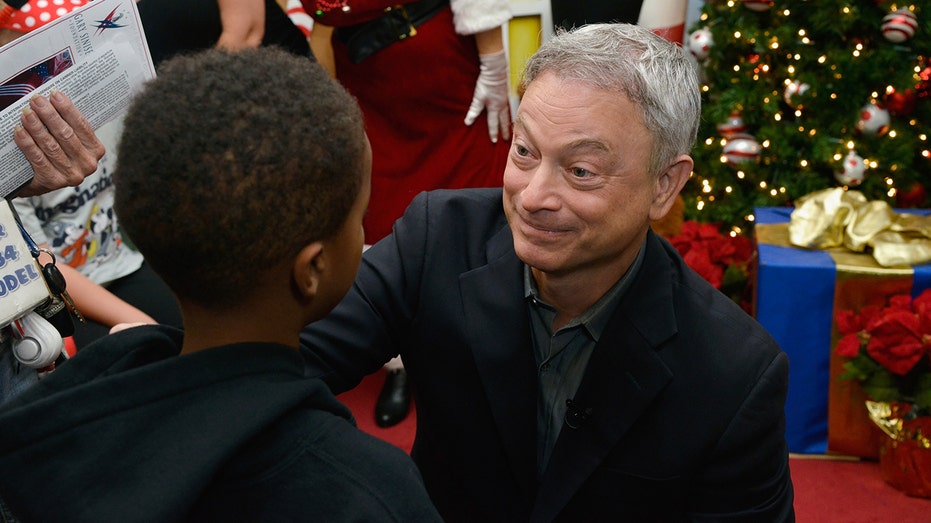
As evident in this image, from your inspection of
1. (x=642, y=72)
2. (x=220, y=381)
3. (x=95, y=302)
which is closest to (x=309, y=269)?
(x=220, y=381)

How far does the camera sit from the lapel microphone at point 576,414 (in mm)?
1347

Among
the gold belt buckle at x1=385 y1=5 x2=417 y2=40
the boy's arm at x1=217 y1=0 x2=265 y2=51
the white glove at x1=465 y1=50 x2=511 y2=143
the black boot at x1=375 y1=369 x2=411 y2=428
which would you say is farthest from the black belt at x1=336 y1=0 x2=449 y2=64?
the black boot at x1=375 y1=369 x2=411 y2=428

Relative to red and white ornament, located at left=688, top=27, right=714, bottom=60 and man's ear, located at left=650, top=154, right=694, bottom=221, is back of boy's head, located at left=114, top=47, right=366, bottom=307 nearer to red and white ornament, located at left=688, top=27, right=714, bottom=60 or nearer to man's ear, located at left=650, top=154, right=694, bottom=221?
man's ear, located at left=650, top=154, right=694, bottom=221

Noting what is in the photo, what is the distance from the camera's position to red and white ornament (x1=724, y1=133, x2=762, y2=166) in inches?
123

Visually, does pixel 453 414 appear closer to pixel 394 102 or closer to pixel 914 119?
pixel 394 102

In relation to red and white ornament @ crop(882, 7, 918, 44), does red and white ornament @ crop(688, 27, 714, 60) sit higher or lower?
lower

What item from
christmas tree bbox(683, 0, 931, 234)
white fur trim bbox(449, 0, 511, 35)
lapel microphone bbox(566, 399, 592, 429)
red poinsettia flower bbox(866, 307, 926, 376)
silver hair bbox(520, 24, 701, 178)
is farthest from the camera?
christmas tree bbox(683, 0, 931, 234)

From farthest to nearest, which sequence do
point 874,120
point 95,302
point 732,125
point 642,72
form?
1. point 732,125
2. point 874,120
3. point 95,302
4. point 642,72

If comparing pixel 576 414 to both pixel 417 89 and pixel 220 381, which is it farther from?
pixel 417 89

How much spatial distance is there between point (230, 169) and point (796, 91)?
2.71 metres

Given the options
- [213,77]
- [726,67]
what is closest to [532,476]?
[213,77]

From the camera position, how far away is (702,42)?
125 inches

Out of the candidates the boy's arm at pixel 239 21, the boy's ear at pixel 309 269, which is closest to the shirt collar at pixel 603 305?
the boy's ear at pixel 309 269

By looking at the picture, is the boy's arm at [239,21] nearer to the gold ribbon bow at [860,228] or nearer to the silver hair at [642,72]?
the silver hair at [642,72]
